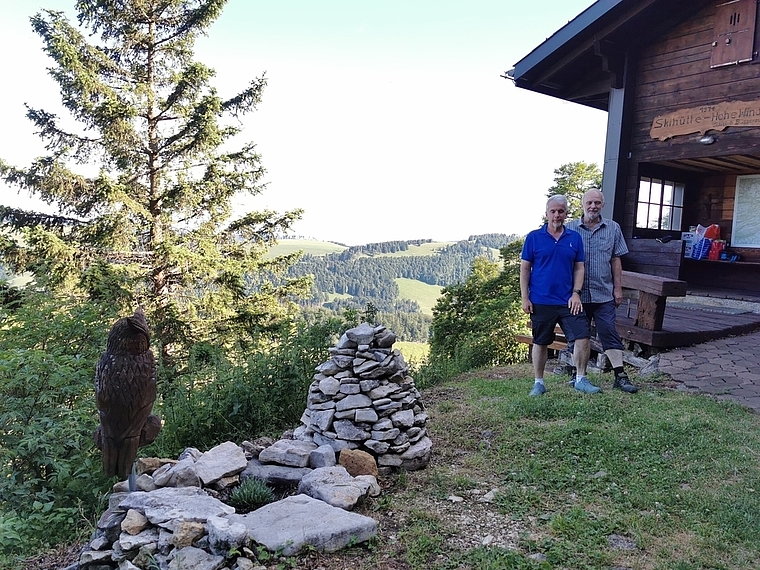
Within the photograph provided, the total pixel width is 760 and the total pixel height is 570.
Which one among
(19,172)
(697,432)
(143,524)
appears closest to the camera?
(143,524)

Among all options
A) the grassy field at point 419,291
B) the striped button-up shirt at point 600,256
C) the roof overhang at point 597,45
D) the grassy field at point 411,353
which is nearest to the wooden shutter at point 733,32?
the roof overhang at point 597,45

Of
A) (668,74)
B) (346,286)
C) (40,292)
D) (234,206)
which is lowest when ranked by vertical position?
(346,286)

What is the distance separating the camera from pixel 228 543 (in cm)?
258

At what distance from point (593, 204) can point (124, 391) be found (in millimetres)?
4560

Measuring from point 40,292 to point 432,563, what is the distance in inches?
235

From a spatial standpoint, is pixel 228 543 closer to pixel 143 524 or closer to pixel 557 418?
pixel 143 524

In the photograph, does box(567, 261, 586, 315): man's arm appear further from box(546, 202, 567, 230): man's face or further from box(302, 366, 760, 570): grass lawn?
box(302, 366, 760, 570): grass lawn

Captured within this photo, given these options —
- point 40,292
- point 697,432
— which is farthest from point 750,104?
point 40,292

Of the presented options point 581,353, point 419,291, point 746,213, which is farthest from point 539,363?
point 419,291

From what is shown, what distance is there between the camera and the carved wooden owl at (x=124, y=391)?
2.81 m

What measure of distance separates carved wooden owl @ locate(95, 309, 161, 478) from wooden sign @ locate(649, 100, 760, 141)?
9.04 meters

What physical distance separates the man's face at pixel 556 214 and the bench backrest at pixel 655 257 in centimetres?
478

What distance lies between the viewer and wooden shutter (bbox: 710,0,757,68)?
8125 mm

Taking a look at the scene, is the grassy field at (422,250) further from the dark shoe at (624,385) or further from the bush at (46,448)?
the bush at (46,448)
